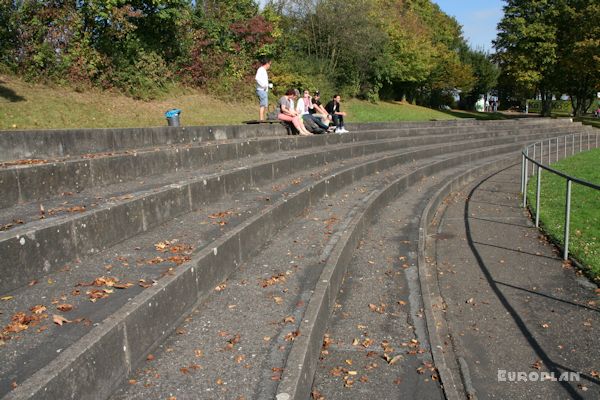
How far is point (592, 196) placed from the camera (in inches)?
479

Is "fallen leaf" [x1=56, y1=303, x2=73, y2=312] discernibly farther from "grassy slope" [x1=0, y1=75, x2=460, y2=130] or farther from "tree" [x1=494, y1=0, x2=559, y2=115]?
"tree" [x1=494, y1=0, x2=559, y2=115]

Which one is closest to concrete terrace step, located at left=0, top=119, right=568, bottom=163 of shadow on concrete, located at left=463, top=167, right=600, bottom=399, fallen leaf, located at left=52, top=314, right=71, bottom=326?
fallen leaf, located at left=52, top=314, right=71, bottom=326

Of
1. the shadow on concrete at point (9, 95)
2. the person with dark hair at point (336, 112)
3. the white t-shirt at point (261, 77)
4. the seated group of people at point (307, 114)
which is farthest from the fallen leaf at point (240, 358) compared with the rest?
the person with dark hair at point (336, 112)

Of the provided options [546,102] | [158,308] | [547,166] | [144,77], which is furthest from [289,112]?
[546,102]

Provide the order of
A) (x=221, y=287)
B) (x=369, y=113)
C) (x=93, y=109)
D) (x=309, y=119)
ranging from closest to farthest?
(x=221, y=287)
(x=93, y=109)
(x=309, y=119)
(x=369, y=113)

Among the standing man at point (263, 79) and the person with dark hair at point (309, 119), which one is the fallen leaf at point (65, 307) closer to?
the standing man at point (263, 79)

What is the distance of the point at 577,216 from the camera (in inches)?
408

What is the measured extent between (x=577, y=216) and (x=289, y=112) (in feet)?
24.4

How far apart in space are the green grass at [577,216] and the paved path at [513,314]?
11.1 inches

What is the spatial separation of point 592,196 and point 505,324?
7.97 m

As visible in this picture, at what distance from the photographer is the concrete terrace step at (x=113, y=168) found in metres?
5.55

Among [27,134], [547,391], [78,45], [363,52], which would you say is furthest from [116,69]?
[363,52]

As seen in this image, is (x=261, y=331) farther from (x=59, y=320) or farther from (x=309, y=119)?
(x=309, y=119)

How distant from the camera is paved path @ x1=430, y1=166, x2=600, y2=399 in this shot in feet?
14.9
